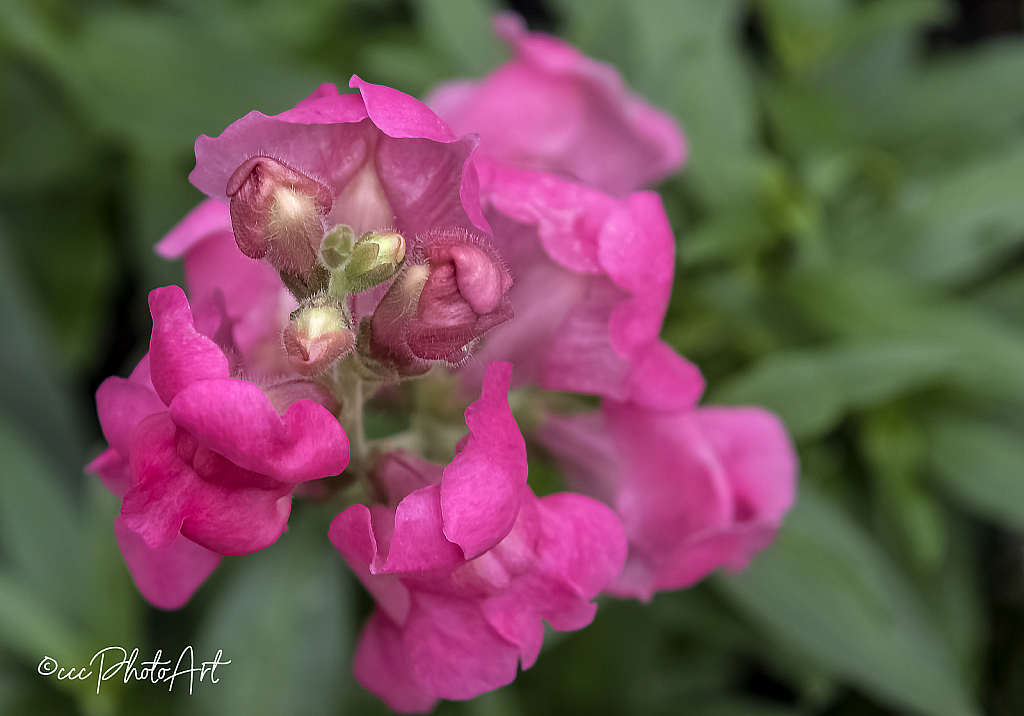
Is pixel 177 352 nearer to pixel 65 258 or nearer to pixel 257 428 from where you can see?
pixel 257 428

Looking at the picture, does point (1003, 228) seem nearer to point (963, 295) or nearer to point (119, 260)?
point (963, 295)

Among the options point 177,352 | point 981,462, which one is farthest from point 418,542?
point 981,462

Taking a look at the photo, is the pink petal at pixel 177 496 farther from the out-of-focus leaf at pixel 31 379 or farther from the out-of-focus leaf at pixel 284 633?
the out-of-focus leaf at pixel 31 379

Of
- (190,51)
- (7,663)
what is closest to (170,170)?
(190,51)

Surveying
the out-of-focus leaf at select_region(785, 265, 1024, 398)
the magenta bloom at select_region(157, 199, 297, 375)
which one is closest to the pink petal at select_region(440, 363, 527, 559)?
the magenta bloom at select_region(157, 199, 297, 375)

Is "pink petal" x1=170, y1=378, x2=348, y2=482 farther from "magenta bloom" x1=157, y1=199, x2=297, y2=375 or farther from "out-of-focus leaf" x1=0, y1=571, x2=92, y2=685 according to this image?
"out-of-focus leaf" x1=0, y1=571, x2=92, y2=685

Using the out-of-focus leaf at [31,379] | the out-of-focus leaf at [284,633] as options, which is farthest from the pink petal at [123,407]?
the out-of-focus leaf at [31,379]
